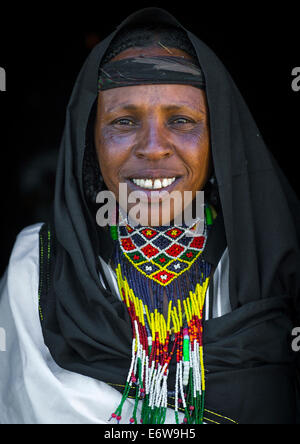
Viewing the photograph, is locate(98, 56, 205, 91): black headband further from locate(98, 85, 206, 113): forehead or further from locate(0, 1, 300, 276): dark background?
locate(0, 1, 300, 276): dark background

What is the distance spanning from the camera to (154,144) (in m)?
1.90

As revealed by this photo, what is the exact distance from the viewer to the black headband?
1.94 m

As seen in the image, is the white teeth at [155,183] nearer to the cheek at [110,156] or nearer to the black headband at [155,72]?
the cheek at [110,156]

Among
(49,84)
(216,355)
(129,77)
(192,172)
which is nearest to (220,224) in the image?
(192,172)

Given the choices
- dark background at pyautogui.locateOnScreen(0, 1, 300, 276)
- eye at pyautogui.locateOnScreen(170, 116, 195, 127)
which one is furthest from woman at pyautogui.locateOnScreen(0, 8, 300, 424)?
dark background at pyautogui.locateOnScreen(0, 1, 300, 276)

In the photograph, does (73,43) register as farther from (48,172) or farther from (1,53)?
(48,172)

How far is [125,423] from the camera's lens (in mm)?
1780

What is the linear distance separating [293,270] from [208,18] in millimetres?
1754

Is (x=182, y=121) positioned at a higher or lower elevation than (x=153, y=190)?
higher

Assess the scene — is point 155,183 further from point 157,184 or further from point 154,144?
point 154,144

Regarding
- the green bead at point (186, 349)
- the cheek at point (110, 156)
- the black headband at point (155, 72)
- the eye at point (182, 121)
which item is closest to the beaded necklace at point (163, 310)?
the green bead at point (186, 349)

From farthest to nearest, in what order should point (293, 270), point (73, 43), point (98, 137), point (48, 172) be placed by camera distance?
point (48, 172), point (73, 43), point (98, 137), point (293, 270)

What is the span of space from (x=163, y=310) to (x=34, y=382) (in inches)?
21.3

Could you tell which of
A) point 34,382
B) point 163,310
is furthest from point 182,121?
point 34,382
